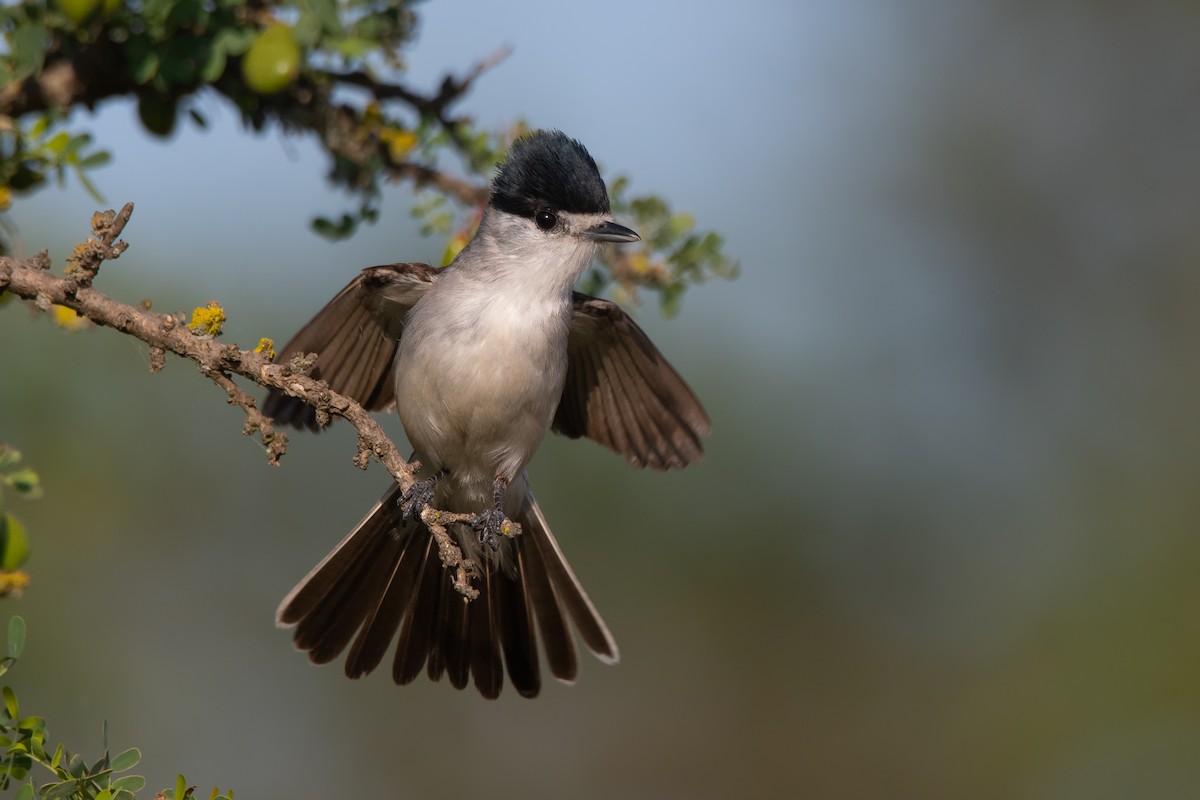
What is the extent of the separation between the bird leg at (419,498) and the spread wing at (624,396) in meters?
0.54

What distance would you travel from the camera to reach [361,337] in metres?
4.55

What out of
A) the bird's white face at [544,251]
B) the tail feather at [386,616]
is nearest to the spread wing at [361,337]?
the bird's white face at [544,251]

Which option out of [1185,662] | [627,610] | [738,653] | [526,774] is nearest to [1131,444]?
[1185,662]

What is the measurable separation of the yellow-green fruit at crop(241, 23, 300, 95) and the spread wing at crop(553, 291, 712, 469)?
4.92ft

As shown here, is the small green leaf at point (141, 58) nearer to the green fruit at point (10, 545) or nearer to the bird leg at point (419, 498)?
the bird leg at point (419, 498)

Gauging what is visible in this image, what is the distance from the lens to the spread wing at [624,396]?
4.34 m

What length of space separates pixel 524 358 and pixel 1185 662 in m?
5.32

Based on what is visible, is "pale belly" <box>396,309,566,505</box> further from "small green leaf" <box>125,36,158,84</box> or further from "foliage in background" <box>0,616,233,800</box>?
"foliage in background" <box>0,616,233,800</box>

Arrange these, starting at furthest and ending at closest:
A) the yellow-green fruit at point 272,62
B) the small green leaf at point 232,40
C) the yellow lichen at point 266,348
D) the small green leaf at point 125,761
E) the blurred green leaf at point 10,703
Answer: the small green leaf at point 232,40 → the yellow-green fruit at point 272,62 → the yellow lichen at point 266,348 → the small green leaf at point 125,761 → the blurred green leaf at point 10,703

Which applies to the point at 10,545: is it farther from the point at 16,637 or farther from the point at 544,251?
the point at 544,251

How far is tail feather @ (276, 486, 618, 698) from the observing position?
14.1ft

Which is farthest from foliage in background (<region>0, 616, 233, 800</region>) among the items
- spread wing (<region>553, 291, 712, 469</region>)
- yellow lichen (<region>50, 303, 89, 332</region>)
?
spread wing (<region>553, 291, 712, 469</region>)

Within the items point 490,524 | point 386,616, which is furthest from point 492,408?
point 386,616

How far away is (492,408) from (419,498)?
400 millimetres
